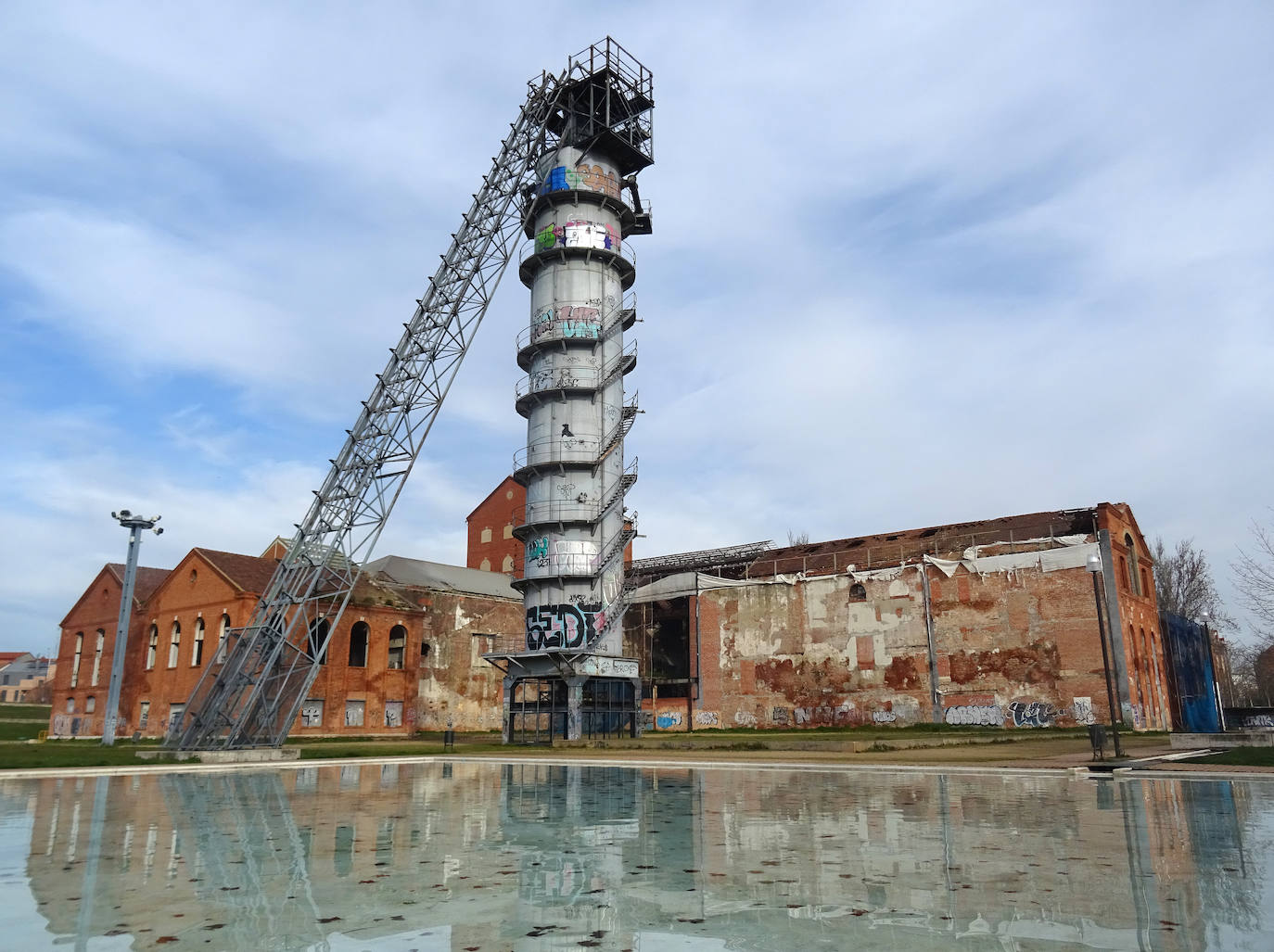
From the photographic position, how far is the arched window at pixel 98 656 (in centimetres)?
4781

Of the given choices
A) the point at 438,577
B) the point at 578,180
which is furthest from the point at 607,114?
the point at 438,577

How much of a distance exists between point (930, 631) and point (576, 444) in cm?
1649

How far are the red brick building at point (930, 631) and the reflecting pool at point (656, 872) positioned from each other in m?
21.5

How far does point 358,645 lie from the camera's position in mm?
41312

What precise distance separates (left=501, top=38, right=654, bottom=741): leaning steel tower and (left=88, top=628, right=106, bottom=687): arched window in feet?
88.7

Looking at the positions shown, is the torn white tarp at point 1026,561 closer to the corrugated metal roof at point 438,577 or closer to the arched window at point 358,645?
the corrugated metal roof at point 438,577

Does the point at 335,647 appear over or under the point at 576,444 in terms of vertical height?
under

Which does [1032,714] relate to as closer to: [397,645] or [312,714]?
[397,645]

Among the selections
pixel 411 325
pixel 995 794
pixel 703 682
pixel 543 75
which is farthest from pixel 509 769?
pixel 543 75

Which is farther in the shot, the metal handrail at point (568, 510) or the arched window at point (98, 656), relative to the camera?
the arched window at point (98, 656)

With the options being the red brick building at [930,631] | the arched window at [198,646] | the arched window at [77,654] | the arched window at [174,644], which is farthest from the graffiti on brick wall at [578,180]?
the arched window at [77,654]

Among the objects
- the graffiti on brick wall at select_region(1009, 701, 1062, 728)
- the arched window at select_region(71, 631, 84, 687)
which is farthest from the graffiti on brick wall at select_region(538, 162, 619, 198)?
the arched window at select_region(71, 631, 84, 687)

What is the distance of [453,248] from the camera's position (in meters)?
34.9

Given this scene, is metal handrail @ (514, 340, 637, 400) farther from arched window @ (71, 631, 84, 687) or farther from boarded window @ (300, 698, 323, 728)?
arched window @ (71, 631, 84, 687)
